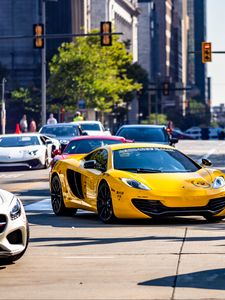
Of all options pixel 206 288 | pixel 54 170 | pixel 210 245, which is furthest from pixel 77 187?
pixel 206 288

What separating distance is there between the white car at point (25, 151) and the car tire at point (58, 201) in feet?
58.4

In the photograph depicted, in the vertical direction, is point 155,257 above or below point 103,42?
below

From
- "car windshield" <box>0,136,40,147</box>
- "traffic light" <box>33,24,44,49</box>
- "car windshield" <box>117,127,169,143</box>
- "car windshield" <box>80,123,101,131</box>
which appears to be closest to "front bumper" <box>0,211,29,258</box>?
"car windshield" <box>117,127,169,143</box>

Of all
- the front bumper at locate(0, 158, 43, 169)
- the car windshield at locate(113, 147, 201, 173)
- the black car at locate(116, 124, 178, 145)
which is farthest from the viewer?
the front bumper at locate(0, 158, 43, 169)

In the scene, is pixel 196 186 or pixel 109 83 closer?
pixel 196 186

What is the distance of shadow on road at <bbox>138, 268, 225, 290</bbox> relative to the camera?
10.3 meters

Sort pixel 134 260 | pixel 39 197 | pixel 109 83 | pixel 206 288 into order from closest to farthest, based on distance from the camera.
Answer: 1. pixel 206 288
2. pixel 134 260
3. pixel 39 197
4. pixel 109 83

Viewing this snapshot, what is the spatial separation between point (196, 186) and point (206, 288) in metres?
6.70

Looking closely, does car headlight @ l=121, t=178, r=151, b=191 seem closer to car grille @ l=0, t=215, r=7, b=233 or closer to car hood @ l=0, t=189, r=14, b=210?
car hood @ l=0, t=189, r=14, b=210

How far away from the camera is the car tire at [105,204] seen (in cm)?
1692

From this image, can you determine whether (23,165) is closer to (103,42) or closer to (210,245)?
(103,42)

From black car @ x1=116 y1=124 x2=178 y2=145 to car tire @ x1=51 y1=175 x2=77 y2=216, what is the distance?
654 inches

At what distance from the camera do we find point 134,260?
12.4 meters

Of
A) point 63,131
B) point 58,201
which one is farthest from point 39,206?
point 63,131
